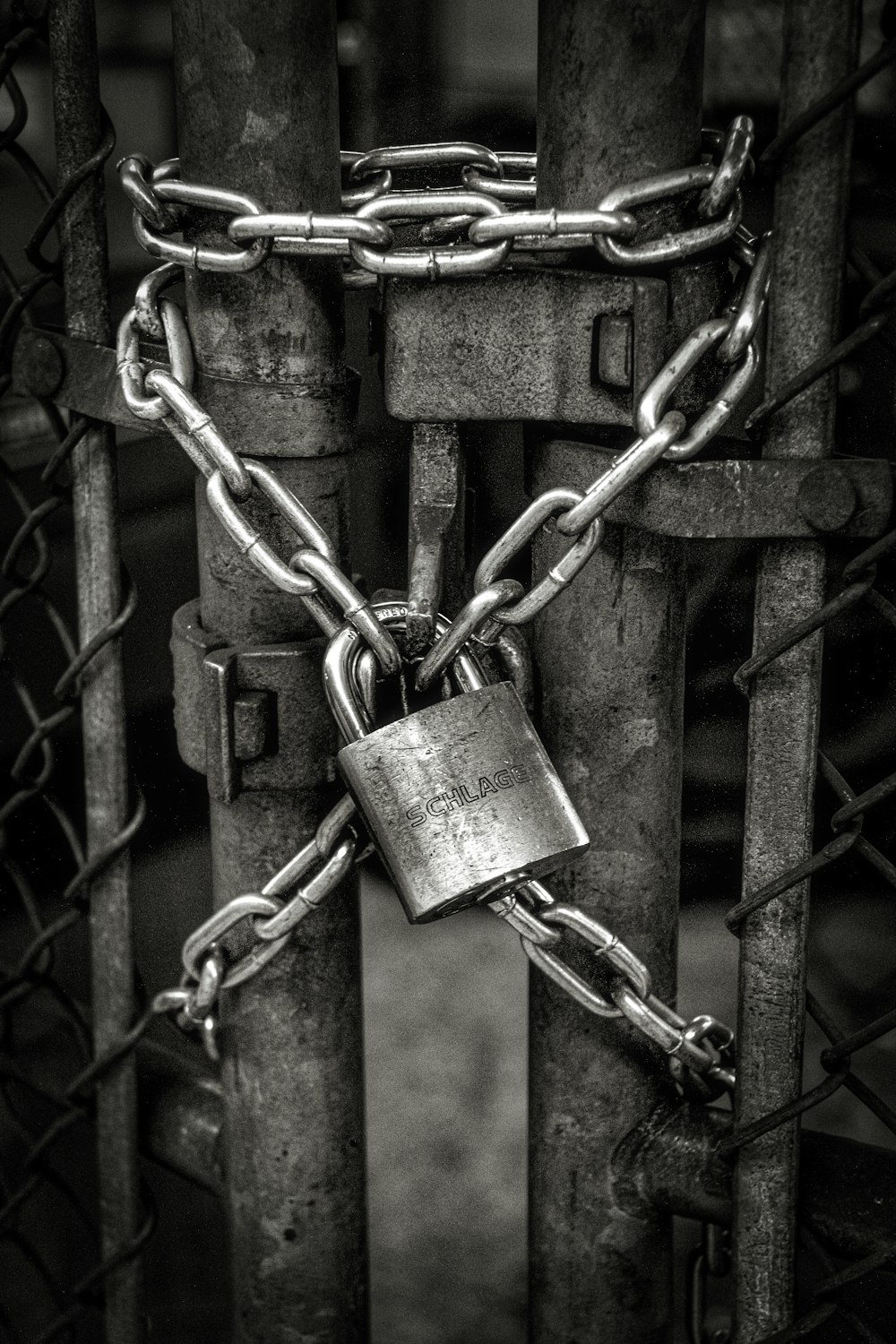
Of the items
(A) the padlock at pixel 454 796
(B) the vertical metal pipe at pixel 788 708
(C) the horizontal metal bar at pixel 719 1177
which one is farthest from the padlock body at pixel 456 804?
(C) the horizontal metal bar at pixel 719 1177

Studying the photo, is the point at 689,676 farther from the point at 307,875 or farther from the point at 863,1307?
the point at 307,875

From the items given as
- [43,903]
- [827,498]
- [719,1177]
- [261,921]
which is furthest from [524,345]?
[43,903]

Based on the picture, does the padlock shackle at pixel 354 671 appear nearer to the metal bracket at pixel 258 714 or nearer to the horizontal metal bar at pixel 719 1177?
the metal bracket at pixel 258 714

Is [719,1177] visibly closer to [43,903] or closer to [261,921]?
[261,921]

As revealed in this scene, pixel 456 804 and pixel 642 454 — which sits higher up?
pixel 642 454

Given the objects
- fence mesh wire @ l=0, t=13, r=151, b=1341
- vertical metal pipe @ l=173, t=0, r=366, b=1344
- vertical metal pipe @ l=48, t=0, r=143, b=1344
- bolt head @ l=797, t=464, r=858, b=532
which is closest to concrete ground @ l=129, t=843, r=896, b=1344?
fence mesh wire @ l=0, t=13, r=151, b=1341

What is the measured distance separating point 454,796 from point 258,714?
0.14m

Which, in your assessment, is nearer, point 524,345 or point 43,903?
point 524,345

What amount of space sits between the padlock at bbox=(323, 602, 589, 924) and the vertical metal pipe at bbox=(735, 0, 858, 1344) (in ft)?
0.41

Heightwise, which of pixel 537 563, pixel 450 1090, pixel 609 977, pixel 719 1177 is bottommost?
pixel 450 1090

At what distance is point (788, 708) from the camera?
0.68 meters

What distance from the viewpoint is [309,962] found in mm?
774

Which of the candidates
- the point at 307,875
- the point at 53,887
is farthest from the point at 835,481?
the point at 53,887

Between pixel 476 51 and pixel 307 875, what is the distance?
31.2 inches
